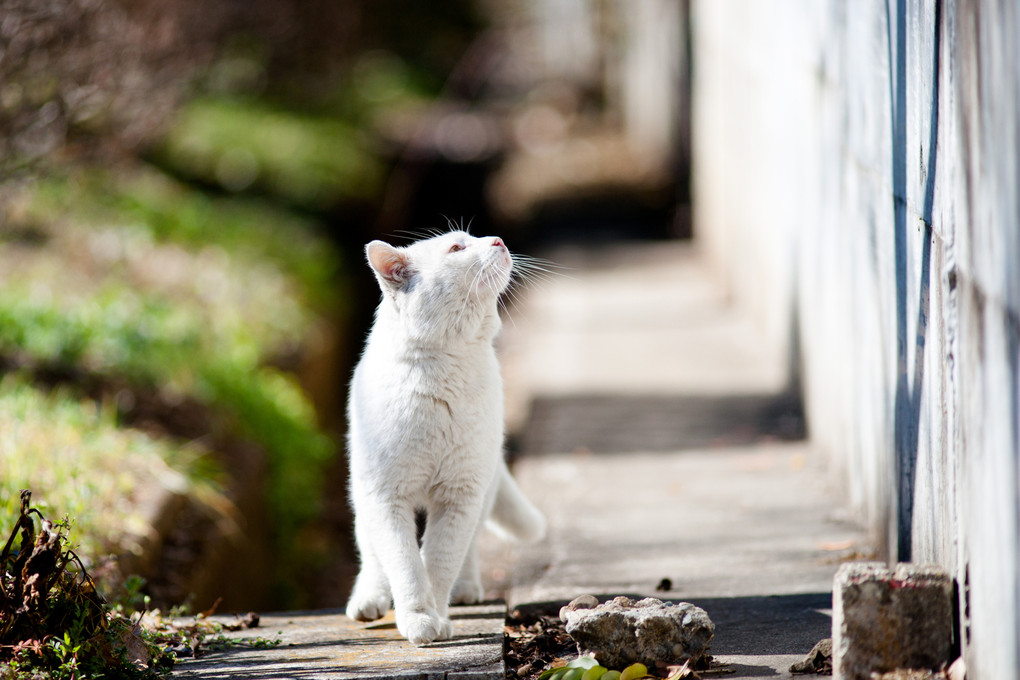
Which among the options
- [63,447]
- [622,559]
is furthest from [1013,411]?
[63,447]

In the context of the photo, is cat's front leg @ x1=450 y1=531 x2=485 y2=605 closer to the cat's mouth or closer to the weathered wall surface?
the cat's mouth

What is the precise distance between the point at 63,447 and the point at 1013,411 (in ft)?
13.0

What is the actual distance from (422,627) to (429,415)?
62 centimetres

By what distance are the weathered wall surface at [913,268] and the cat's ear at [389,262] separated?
4.98ft

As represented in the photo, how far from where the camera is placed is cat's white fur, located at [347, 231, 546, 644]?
10.7ft

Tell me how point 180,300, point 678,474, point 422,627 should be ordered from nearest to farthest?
point 422,627, point 678,474, point 180,300

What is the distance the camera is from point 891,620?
2.69 m

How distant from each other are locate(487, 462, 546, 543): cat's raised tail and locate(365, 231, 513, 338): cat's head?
798 mm

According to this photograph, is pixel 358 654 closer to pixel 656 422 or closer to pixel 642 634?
pixel 642 634

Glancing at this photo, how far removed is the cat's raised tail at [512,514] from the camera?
3.92 m

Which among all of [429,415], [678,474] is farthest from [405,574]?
[678,474]

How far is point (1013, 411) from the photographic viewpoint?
85.4 inches

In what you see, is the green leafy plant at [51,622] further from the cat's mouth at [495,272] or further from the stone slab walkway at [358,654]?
the cat's mouth at [495,272]

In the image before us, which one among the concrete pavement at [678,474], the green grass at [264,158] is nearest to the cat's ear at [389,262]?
the concrete pavement at [678,474]
